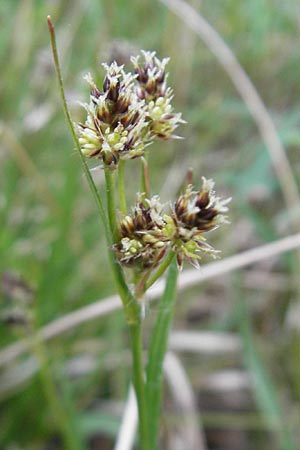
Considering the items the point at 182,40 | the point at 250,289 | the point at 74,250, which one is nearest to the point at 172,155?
the point at 182,40

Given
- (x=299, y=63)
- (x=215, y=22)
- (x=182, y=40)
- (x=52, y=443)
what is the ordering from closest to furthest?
(x=52, y=443) → (x=182, y=40) → (x=299, y=63) → (x=215, y=22)

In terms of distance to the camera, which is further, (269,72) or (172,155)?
(269,72)

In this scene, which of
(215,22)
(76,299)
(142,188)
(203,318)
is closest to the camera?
(142,188)

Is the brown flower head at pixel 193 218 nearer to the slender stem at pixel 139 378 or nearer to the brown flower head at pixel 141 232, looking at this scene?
the brown flower head at pixel 141 232

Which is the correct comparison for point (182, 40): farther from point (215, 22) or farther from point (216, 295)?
point (216, 295)

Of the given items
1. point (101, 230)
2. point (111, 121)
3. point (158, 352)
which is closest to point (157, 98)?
point (111, 121)

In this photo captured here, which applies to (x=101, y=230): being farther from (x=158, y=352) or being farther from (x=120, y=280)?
(x=120, y=280)

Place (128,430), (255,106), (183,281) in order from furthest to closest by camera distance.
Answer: (255,106) → (183,281) → (128,430)
